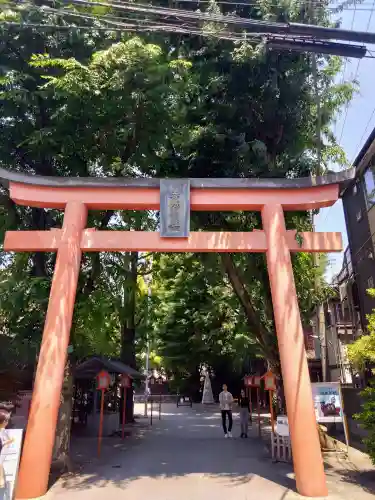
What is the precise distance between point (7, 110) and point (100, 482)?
27.4 ft

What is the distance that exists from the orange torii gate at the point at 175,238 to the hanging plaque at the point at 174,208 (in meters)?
0.02

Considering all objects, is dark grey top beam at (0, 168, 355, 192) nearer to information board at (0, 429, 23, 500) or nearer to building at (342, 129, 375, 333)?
building at (342, 129, 375, 333)

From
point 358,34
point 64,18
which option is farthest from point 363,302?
point 64,18

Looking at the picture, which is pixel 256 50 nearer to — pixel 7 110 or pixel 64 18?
pixel 64 18

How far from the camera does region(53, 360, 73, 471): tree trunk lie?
875 cm

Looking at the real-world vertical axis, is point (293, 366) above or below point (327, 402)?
above

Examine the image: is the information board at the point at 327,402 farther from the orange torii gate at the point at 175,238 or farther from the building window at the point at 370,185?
the building window at the point at 370,185

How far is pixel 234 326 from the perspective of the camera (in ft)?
74.9

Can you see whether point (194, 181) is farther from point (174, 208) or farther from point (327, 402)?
point (327, 402)

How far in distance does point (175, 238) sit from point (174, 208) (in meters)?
0.66

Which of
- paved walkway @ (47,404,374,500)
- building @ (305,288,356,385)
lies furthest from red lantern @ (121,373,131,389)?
building @ (305,288,356,385)

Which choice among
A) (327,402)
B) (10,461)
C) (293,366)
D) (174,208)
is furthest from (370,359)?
(10,461)

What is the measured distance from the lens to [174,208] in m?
8.60

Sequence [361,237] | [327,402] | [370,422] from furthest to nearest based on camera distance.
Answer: [361,237] < [327,402] < [370,422]
